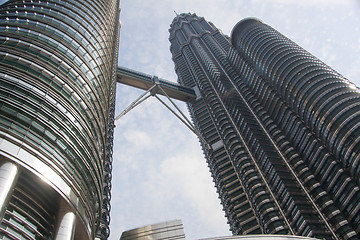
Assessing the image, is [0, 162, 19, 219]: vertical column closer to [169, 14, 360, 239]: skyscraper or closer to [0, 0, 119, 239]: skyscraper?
A: [0, 0, 119, 239]: skyscraper

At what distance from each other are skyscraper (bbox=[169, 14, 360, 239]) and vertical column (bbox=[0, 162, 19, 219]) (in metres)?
58.5

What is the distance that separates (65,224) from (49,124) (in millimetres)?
7600

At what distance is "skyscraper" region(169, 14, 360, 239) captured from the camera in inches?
2618

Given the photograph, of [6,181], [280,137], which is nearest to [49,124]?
[6,181]

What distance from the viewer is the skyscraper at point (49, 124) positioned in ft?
70.2

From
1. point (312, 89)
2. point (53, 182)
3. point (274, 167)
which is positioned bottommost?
point (53, 182)

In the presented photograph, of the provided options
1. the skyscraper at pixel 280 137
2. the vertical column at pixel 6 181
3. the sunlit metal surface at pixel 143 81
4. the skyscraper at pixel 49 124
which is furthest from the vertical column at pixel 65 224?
the sunlit metal surface at pixel 143 81

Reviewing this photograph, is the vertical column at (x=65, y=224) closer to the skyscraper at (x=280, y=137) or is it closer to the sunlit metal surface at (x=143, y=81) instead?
the skyscraper at (x=280, y=137)

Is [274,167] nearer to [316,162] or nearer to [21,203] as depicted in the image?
[316,162]

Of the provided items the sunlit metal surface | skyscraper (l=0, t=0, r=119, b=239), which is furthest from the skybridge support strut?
skyscraper (l=0, t=0, r=119, b=239)

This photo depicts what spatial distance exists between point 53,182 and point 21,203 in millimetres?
2308

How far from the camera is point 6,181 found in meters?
19.5

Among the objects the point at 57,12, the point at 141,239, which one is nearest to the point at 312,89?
the point at 141,239

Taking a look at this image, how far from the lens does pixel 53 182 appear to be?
73.9 ft
